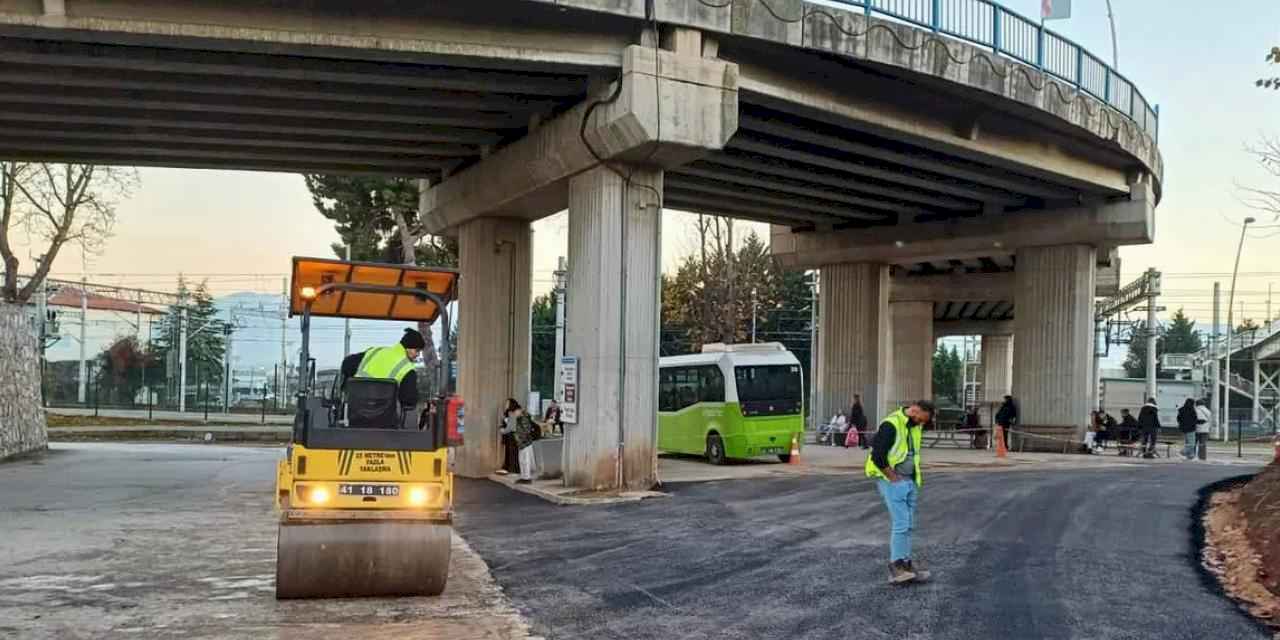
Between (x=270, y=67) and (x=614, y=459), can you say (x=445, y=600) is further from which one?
(x=270, y=67)

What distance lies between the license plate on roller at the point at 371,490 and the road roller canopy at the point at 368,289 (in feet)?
5.84

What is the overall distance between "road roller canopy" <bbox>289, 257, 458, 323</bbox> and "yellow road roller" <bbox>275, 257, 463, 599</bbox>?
40cm

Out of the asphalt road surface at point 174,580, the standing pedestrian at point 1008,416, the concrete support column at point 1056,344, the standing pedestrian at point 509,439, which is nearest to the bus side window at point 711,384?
the standing pedestrian at point 509,439

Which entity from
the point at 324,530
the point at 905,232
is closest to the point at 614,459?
the point at 324,530

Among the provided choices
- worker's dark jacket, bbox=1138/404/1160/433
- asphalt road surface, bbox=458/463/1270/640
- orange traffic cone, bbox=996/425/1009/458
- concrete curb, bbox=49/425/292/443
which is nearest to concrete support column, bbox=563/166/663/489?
asphalt road surface, bbox=458/463/1270/640

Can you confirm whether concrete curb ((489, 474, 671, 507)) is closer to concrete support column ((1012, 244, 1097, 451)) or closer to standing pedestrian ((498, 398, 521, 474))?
standing pedestrian ((498, 398, 521, 474))

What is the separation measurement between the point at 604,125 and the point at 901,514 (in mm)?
9861

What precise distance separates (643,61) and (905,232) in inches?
743

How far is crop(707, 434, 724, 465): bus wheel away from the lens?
85.8 ft

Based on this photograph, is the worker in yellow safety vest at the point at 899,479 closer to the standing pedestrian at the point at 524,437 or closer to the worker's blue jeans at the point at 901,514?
the worker's blue jeans at the point at 901,514

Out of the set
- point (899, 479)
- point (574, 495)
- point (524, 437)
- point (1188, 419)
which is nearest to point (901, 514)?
point (899, 479)

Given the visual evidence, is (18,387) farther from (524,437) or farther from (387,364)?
(387,364)

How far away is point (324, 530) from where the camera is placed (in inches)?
365

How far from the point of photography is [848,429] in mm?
34688
